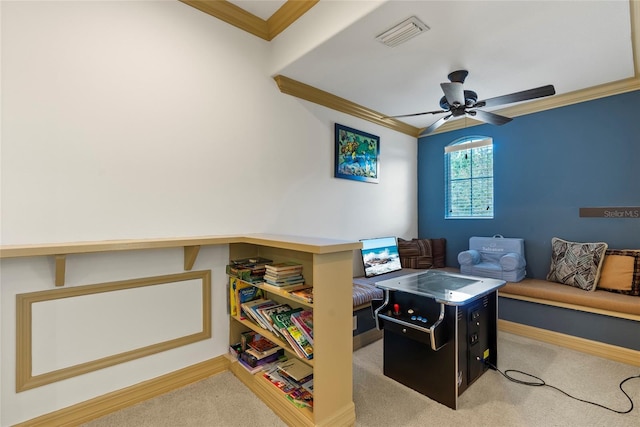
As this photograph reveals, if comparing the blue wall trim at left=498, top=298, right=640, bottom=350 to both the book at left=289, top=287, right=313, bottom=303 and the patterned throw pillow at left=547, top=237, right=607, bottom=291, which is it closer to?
the patterned throw pillow at left=547, top=237, right=607, bottom=291

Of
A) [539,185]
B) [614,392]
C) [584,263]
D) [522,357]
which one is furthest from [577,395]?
[539,185]

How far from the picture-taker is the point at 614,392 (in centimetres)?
204

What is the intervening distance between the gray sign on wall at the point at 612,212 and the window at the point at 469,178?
97cm

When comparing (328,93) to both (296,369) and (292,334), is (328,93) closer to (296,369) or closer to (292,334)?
(292,334)

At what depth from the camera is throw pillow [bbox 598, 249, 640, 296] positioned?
2.72 m

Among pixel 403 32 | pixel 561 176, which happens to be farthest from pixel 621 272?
pixel 403 32

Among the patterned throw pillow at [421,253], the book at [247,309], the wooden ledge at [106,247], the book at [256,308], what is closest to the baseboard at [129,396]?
the book at [247,309]

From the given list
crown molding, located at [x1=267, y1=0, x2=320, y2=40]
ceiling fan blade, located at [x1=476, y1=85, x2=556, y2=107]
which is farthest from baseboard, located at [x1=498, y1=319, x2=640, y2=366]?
crown molding, located at [x1=267, y1=0, x2=320, y2=40]

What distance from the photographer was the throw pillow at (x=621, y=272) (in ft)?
8.91

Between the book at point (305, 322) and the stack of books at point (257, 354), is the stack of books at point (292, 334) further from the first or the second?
the stack of books at point (257, 354)

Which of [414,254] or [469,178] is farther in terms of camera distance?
[469,178]

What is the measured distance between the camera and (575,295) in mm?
2725

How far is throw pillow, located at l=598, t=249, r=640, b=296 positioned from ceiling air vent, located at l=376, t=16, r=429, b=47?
2.89m

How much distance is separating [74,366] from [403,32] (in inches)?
121
